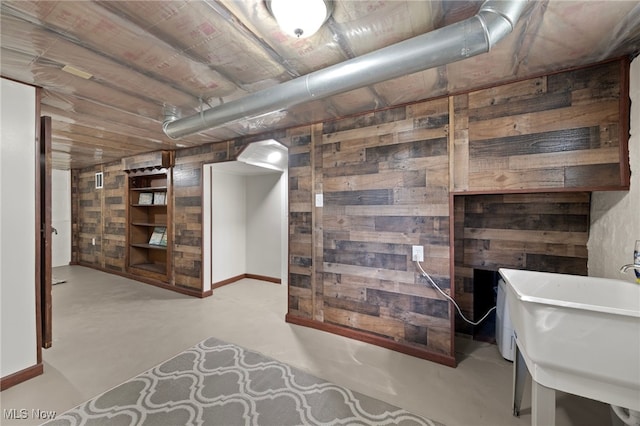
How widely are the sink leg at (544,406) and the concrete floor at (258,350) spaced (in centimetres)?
59

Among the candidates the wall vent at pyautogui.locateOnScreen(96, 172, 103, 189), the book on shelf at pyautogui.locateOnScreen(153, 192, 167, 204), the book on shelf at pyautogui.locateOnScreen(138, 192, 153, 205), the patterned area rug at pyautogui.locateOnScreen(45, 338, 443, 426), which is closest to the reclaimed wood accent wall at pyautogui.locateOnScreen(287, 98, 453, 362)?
the patterned area rug at pyautogui.locateOnScreen(45, 338, 443, 426)

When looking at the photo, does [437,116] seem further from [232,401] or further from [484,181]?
[232,401]

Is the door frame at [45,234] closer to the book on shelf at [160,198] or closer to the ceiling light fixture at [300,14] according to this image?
the ceiling light fixture at [300,14]

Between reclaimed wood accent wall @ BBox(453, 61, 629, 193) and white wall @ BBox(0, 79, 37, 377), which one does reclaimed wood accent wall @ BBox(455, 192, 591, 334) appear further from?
white wall @ BBox(0, 79, 37, 377)

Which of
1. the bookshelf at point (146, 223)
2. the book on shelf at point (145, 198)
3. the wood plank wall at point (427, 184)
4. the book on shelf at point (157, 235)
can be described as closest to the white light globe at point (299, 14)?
the wood plank wall at point (427, 184)

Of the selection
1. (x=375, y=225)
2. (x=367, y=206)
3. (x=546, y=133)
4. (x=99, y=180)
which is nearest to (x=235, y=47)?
(x=367, y=206)

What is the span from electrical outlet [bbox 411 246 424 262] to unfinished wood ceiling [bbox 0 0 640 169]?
1307 mm

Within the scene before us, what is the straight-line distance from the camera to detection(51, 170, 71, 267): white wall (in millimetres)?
5875

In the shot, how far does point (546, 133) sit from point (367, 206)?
1440 mm

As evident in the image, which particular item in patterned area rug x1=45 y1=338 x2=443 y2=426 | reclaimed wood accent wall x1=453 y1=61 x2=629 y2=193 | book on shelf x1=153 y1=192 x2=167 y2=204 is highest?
reclaimed wood accent wall x1=453 y1=61 x2=629 y2=193

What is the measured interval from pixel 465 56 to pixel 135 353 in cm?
333

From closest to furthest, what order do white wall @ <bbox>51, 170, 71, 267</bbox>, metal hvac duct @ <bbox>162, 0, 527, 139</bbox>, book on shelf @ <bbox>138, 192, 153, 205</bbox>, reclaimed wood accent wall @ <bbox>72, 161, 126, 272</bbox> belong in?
metal hvac duct @ <bbox>162, 0, 527, 139</bbox> < book on shelf @ <bbox>138, 192, 153, 205</bbox> < reclaimed wood accent wall @ <bbox>72, 161, 126, 272</bbox> < white wall @ <bbox>51, 170, 71, 267</bbox>

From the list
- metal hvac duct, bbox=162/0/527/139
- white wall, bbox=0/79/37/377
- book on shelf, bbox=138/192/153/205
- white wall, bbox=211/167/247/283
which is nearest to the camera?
metal hvac duct, bbox=162/0/527/139

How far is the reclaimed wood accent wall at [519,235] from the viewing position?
2250mm
